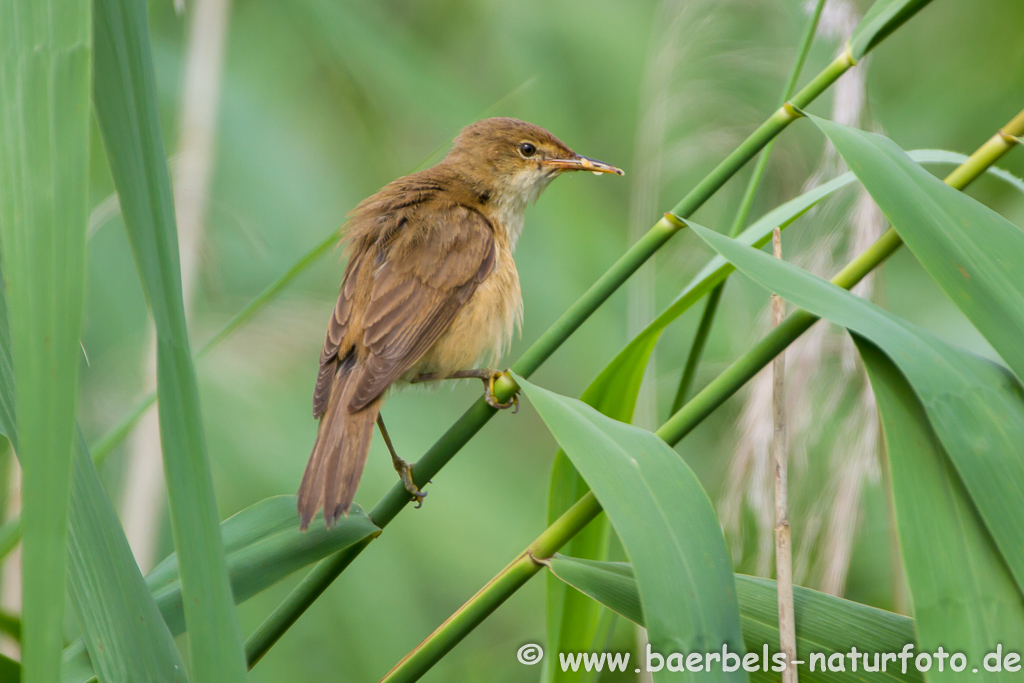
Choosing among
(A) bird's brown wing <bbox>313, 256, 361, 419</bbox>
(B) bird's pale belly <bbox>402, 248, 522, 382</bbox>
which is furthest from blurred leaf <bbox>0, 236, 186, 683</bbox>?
(B) bird's pale belly <bbox>402, 248, 522, 382</bbox>

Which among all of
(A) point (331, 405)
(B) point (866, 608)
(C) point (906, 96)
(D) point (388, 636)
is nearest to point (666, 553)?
(B) point (866, 608)

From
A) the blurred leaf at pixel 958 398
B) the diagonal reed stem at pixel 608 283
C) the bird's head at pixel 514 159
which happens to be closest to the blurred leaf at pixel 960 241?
the blurred leaf at pixel 958 398

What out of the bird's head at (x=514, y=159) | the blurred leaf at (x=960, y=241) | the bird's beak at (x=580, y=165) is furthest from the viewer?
the bird's head at (x=514, y=159)

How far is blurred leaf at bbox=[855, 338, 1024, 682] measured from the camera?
94 centimetres

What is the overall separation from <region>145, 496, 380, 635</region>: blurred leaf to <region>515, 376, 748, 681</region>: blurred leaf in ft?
1.52

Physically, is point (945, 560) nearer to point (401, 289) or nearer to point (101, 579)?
point (101, 579)

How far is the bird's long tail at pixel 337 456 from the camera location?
1.35m

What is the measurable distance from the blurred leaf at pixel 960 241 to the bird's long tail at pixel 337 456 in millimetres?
973

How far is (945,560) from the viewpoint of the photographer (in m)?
0.98

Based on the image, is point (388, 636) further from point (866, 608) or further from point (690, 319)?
point (866, 608)

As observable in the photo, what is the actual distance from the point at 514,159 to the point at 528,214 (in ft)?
3.60

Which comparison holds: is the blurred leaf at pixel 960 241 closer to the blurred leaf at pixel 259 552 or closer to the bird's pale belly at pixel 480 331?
the blurred leaf at pixel 259 552

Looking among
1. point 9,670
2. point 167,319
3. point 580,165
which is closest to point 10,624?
point 9,670

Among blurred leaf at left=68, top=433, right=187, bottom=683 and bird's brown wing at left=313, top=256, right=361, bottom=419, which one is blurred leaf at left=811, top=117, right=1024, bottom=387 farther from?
bird's brown wing at left=313, top=256, right=361, bottom=419
